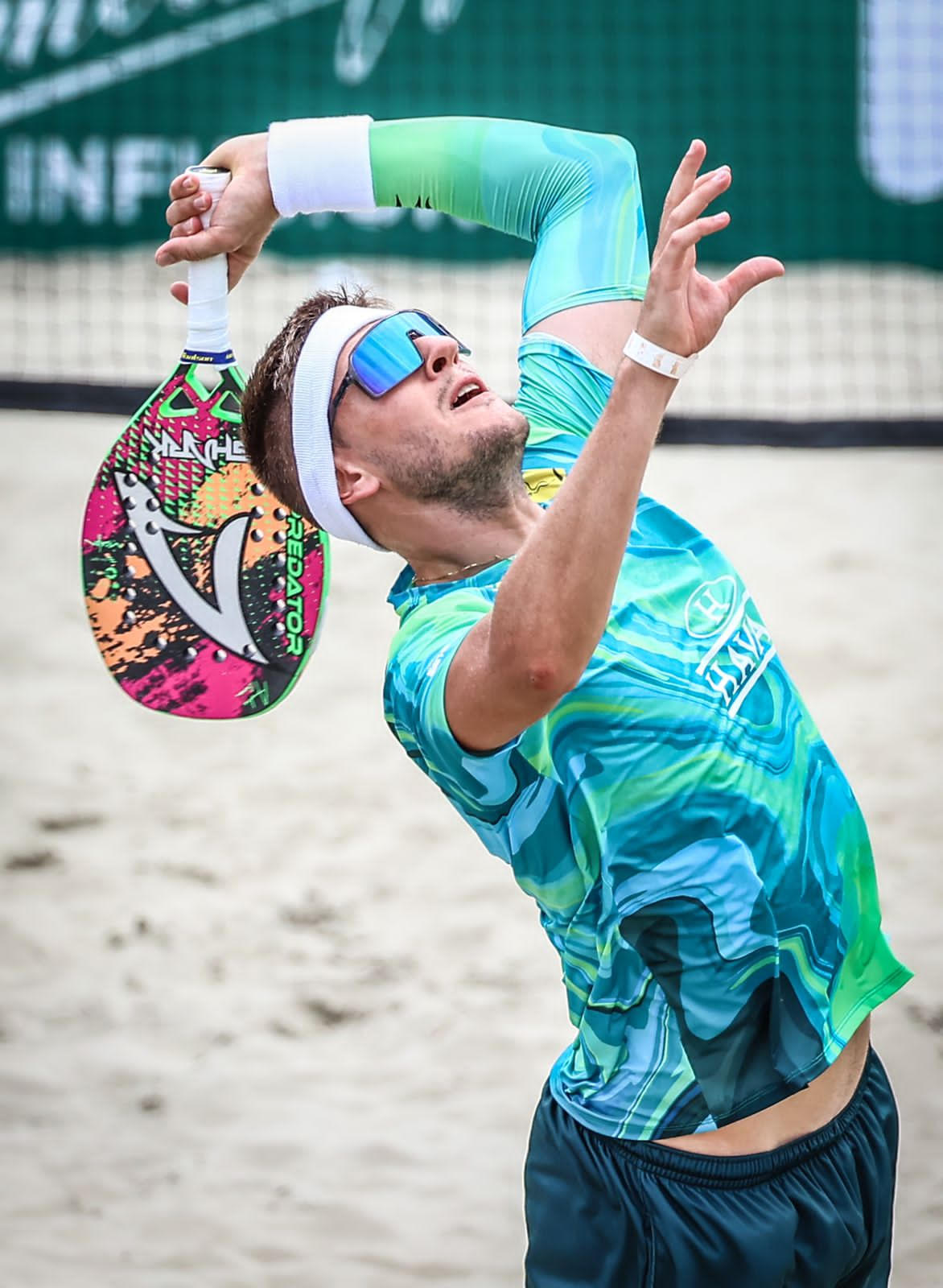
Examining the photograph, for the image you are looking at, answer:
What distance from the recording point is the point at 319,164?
238 centimetres

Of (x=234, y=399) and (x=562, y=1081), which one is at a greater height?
(x=234, y=399)

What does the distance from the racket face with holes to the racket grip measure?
0.07m

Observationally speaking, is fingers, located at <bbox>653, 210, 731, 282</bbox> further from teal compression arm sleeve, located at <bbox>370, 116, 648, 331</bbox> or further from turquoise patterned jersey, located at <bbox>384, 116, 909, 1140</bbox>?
teal compression arm sleeve, located at <bbox>370, 116, 648, 331</bbox>

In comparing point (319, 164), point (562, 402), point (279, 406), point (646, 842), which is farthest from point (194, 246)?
point (646, 842)

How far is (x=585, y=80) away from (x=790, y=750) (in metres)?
9.82

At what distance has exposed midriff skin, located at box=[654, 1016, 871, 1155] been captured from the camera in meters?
2.00

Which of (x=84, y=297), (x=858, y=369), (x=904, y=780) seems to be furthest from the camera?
(x=84, y=297)

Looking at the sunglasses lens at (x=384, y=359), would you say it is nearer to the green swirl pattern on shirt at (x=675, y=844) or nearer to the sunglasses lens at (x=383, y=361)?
the sunglasses lens at (x=383, y=361)

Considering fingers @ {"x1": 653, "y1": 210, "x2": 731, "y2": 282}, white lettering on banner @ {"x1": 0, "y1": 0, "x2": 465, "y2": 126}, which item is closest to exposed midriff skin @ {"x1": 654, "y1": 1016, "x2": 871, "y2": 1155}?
fingers @ {"x1": 653, "y1": 210, "x2": 731, "y2": 282}

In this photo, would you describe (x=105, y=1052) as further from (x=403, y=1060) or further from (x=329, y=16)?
(x=329, y=16)

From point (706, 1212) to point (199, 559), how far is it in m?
1.28

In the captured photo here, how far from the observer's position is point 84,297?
35.3ft

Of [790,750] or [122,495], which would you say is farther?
[122,495]

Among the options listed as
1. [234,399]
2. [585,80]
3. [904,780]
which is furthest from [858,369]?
[234,399]
